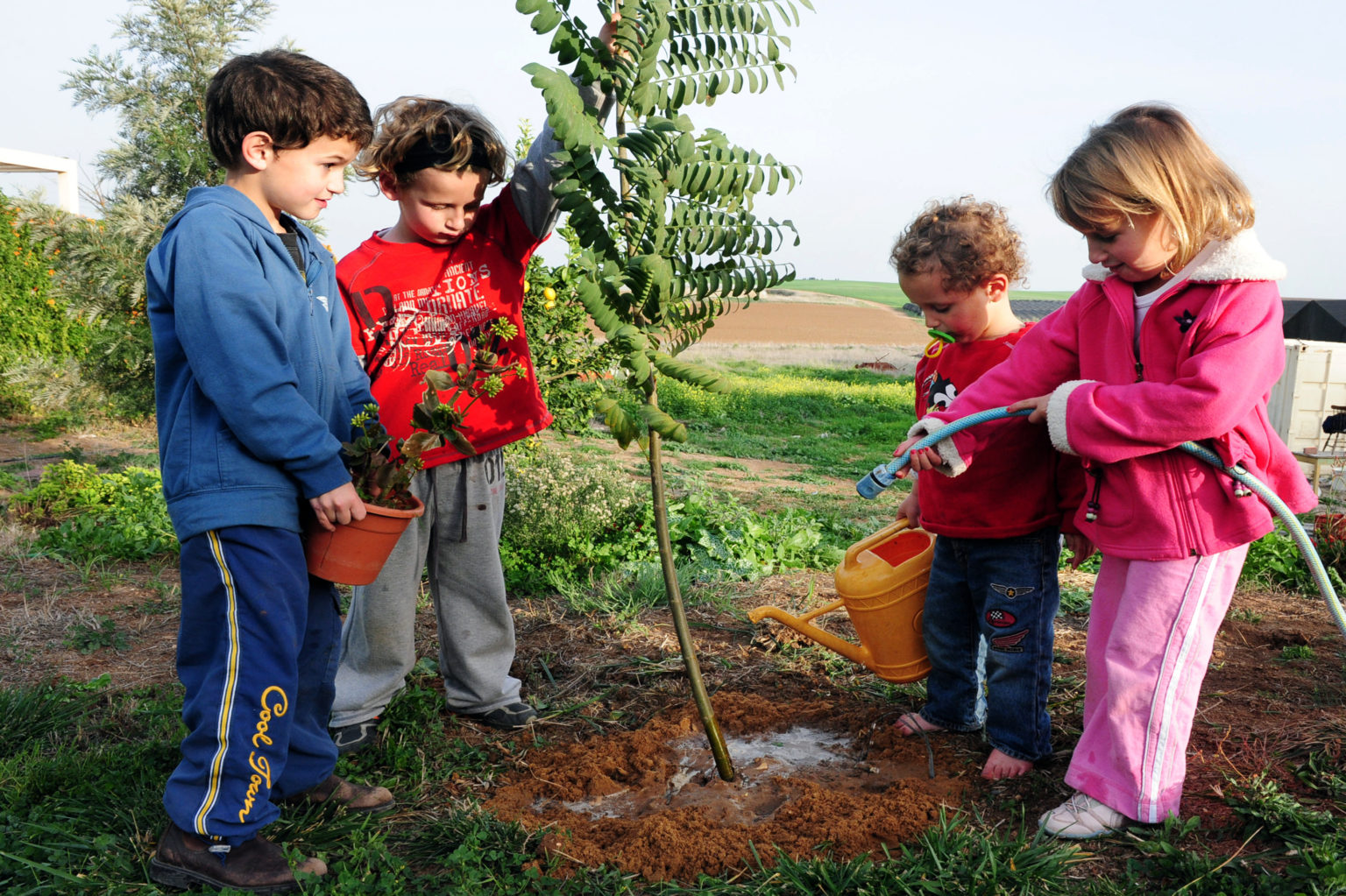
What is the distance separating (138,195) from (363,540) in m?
5.58

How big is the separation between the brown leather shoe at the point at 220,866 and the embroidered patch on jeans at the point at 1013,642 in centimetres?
185

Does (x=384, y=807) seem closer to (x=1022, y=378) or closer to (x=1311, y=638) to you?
(x=1022, y=378)

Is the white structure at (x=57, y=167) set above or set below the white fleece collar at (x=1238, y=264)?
above

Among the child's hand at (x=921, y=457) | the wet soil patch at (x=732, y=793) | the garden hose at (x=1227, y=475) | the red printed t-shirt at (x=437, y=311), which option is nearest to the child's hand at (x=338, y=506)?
the red printed t-shirt at (x=437, y=311)

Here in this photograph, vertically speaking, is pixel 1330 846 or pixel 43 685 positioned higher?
pixel 1330 846

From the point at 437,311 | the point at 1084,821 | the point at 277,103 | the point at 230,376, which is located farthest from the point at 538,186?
the point at 1084,821

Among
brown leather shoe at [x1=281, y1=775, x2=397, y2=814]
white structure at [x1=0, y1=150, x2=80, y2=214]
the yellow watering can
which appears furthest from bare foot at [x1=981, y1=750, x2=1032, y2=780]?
white structure at [x1=0, y1=150, x2=80, y2=214]

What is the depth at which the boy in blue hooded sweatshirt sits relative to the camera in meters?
2.04

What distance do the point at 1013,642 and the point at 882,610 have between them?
39 cm

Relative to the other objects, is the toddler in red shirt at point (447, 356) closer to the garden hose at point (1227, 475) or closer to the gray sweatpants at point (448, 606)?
the gray sweatpants at point (448, 606)

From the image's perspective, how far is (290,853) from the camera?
2188 mm

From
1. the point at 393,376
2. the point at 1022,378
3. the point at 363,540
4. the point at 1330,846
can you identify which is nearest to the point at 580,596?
the point at 393,376

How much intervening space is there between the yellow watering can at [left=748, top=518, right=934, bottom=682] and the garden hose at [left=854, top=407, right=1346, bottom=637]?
459mm

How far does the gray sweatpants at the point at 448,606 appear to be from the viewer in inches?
113
